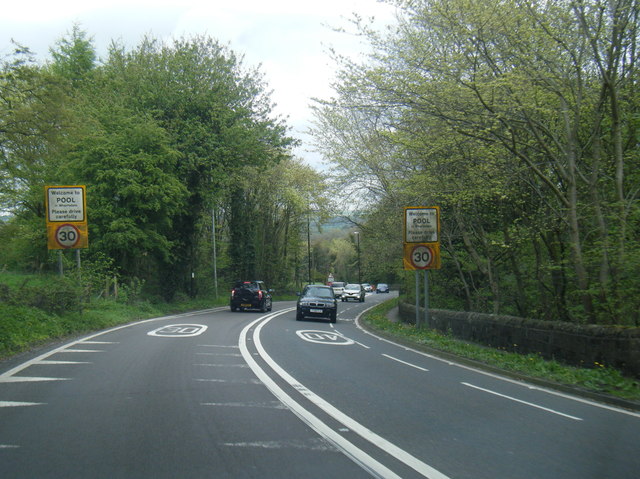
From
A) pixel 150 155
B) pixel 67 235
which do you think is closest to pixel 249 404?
pixel 67 235

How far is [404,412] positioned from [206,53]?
30.6m

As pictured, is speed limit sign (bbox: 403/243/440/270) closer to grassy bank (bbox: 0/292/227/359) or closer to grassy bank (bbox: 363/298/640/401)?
grassy bank (bbox: 363/298/640/401)

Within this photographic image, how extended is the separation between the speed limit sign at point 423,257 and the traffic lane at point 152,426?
34.3 ft

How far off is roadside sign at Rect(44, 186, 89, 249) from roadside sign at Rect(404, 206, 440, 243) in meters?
10.6

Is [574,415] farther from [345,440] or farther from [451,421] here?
[345,440]

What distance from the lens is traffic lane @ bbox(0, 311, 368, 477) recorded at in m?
4.93

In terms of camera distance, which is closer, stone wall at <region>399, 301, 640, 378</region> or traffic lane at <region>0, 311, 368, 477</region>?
traffic lane at <region>0, 311, 368, 477</region>

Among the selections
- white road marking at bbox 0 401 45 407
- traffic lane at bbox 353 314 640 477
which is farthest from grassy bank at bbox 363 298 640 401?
white road marking at bbox 0 401 45 407

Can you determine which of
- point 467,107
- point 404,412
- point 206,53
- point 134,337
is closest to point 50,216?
point 134,337

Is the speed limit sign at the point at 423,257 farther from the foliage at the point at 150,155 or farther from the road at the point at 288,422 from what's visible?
the foliage at the point at 150,155

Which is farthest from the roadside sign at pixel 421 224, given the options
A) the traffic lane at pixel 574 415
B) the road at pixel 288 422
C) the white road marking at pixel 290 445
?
the white road marking at pixel 290 445

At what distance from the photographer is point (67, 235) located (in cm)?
1809

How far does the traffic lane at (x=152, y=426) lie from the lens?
4.93m

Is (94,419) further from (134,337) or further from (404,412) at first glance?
(134,337)
